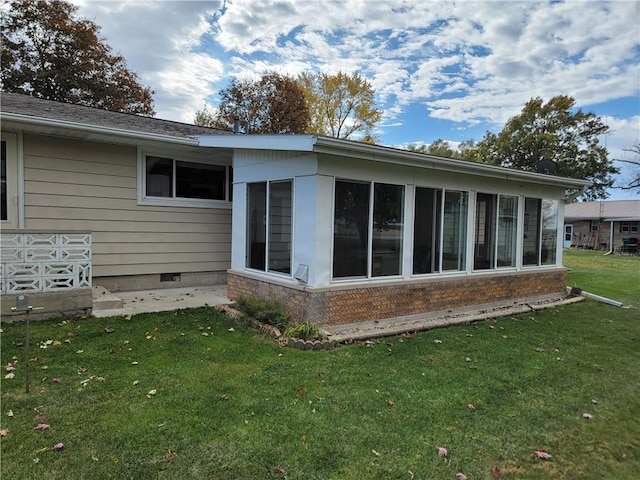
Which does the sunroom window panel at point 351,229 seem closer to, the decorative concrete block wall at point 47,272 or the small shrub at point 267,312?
the small shrub at point 267,312

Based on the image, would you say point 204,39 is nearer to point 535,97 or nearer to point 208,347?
point 208,347

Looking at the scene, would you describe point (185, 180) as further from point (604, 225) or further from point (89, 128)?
point (604, 225)

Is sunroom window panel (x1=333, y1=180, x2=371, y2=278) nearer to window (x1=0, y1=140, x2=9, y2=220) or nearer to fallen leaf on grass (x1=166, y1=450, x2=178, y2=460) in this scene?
fallen leaf on grass (x1=166, y1=450, x2=178, y2=460)

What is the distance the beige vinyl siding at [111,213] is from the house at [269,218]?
23 millimetres

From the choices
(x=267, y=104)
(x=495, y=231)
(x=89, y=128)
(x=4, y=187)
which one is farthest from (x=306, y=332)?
(x=267, y=104)

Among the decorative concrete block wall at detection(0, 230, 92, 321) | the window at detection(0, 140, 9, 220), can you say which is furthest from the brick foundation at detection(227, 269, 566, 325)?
the window at detection(0, 140, 9, 220)

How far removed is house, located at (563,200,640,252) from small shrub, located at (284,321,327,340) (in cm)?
2902

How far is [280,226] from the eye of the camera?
6.43m

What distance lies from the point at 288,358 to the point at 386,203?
296cm

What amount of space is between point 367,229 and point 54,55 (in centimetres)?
2098

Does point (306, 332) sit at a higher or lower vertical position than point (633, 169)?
lower

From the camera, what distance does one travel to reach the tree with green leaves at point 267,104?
1053 inches

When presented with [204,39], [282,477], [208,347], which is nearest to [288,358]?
[208,347]

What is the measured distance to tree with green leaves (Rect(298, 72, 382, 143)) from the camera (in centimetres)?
3062
